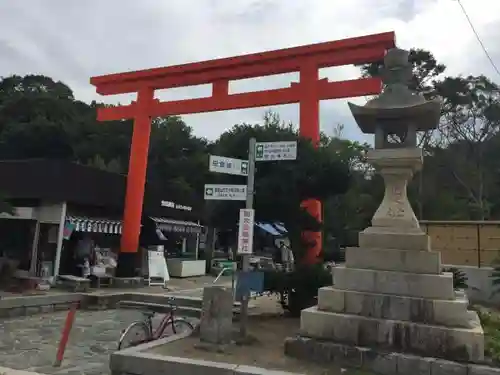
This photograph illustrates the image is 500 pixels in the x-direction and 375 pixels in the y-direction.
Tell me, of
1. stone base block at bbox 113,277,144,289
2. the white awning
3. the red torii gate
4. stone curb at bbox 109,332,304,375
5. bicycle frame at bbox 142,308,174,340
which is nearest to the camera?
stone curb at bbox 109,332,304,375

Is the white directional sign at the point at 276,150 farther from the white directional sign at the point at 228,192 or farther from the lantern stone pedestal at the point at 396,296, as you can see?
the lantern stone pedestal at the point at 396,296

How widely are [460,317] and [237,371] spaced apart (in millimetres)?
2919

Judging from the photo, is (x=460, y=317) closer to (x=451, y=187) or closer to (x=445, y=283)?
(x=445, y=283)

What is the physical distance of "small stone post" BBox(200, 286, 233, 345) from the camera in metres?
6.86

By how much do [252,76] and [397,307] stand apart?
9.81 m

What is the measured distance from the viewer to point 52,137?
1363 inches

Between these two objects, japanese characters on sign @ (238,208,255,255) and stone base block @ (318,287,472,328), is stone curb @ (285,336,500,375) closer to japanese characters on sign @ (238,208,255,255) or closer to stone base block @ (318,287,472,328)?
stone base block @ (318,287,472,328)

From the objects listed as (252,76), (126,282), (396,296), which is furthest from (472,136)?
(396,296)

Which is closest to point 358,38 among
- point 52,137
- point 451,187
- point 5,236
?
point 5,236

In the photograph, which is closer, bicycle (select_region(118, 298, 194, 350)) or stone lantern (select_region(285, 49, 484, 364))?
stone lantern (select_region(285, 49, 484, 364))

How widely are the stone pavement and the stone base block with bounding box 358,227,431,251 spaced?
12.8 ft

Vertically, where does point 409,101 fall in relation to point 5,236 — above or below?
above

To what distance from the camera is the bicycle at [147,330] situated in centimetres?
716

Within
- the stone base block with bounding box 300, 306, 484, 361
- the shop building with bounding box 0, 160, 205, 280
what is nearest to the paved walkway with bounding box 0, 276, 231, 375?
the stone base block with bounding box 300, 306, 484, 361
